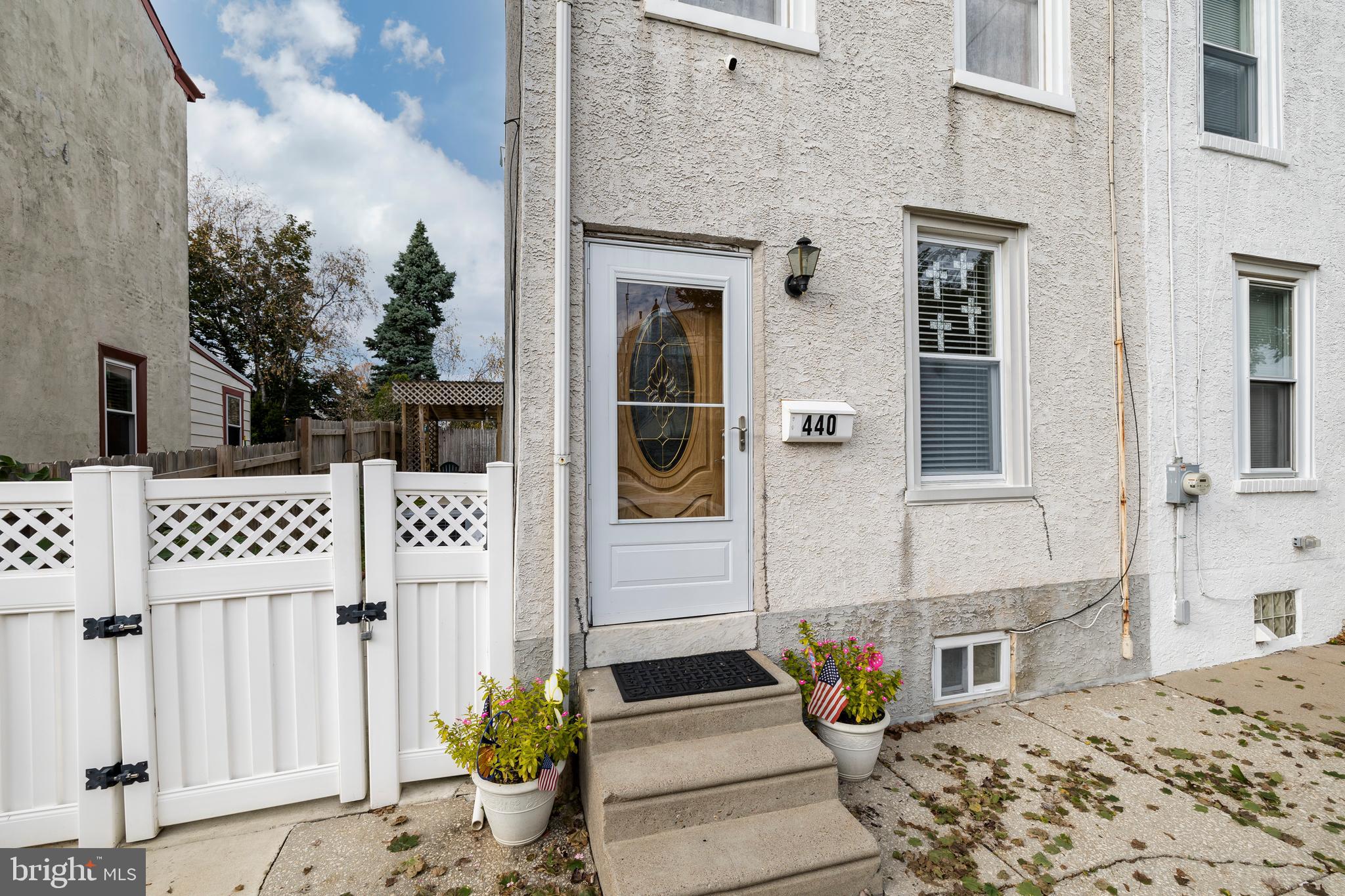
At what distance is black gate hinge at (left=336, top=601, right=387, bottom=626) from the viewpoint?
2568 mm

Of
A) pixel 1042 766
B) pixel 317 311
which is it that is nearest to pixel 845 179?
pixel 1042 766

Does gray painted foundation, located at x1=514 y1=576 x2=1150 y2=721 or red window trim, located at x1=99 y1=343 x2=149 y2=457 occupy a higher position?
red window trim, located at x1=99 y1=343 x2=149 y2=457

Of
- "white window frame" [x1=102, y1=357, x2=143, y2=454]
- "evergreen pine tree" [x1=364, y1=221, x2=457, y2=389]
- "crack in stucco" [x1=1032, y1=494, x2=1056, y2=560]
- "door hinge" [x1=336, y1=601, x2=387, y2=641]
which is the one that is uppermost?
"evergreen pine tree" [x1=364, y1=221, x2=457, y2=389]

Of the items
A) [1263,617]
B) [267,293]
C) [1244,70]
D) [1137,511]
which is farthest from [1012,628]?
[267,293]

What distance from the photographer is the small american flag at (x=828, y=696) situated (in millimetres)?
2816

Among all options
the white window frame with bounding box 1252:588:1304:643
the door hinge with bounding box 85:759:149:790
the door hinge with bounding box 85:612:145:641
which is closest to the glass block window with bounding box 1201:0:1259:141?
the white window frame with bounding box 1252:588:1304:643

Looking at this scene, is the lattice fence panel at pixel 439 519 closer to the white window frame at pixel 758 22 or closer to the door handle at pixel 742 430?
the door handle at pixel 742 430

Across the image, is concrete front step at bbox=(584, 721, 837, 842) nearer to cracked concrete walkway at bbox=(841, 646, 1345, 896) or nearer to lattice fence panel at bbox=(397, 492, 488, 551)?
cracked concrete walkway at bbox=(841, 646, 1345, 896)

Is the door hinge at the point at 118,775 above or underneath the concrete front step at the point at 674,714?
underneath

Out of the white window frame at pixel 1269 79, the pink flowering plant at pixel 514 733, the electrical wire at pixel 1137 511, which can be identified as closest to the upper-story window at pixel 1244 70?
the white window frame at pixel 1269 79

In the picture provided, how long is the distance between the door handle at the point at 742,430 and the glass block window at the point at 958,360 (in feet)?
3.95

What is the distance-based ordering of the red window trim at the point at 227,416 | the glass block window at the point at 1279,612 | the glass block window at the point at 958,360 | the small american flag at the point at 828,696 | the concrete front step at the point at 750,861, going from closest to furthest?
1. the concrete front step at the point at 750,861
2. the small american flag at the point at 828,696
3. the glass block window at the point at 958,360
4. the glass block window at the point at 1279,612
5. the red window trim at the point at 227,416

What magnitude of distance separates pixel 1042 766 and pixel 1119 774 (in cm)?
34

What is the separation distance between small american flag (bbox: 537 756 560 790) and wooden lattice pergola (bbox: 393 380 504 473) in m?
4.78
